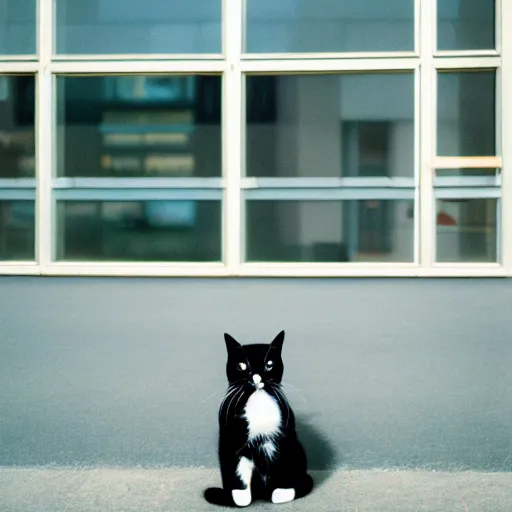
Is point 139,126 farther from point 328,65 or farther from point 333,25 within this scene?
point 333,25

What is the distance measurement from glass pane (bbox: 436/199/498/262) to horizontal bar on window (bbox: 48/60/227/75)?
1808 millimetres

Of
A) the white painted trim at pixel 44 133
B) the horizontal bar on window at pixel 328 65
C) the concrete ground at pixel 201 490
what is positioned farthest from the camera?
the white painted trim at pixel 44 133

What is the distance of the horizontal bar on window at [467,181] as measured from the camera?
538 cm

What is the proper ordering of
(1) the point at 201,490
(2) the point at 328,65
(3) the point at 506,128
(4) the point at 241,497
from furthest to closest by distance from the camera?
(2) the point at 328,65, (3) the point at 506,128, (1) the point at 201,490, (4) the point at 241,497

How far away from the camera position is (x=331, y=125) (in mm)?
5477

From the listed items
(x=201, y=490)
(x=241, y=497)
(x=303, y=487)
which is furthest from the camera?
(x=201, y=490)

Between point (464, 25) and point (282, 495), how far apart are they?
3266 millimetres

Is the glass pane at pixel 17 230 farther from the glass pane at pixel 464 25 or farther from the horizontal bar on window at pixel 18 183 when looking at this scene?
the glass pane at pixel 464 25

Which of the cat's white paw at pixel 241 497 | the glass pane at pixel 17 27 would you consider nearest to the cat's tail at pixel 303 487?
the cat's white paw at pixel 241 497

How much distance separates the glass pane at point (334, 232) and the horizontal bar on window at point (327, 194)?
0.03 metres

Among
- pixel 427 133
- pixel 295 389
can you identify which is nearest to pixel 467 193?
pixel 427 133

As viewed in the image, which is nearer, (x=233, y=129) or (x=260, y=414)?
(x=260, y=414)

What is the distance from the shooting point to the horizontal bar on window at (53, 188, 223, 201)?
5516 millimetres

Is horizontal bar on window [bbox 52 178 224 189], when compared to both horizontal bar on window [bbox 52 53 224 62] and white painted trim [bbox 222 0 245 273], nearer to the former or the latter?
white painted trim [bbox 222 0 245 273]
